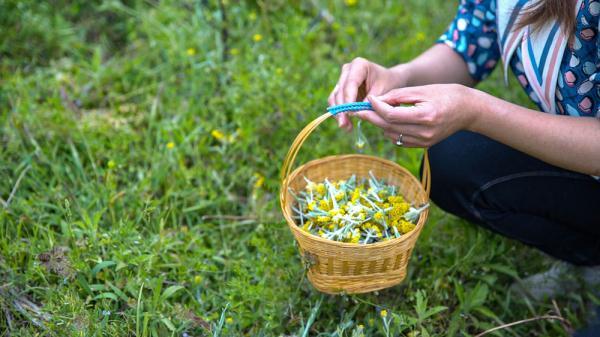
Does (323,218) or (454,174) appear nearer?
(323,218)

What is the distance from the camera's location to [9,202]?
6.16 feet

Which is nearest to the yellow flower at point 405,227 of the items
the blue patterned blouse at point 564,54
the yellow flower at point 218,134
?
the blue patterned blouse at point 564,54

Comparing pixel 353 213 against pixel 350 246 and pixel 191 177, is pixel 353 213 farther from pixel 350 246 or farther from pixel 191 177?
pixel 191 177

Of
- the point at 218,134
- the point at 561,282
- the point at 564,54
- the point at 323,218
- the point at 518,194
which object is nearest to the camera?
the point at 564,54

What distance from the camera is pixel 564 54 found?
1.38 metres

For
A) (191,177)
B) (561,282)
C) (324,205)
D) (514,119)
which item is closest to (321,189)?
Answer: (324,205)

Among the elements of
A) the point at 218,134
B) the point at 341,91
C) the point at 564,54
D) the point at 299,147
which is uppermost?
the point at 564,54

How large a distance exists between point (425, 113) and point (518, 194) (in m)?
0.57

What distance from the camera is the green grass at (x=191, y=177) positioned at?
1.62m

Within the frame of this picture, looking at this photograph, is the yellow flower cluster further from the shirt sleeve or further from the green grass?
the shirt sleeve

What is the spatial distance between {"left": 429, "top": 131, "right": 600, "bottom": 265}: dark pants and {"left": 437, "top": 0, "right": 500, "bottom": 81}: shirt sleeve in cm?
22

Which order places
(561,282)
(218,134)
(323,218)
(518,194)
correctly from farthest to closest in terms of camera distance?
(218,134) → (561,282) → (518,194) → (323,218)

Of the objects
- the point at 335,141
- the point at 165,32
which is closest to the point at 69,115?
the point at 165,32

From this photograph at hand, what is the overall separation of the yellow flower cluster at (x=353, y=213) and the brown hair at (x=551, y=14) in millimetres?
522
